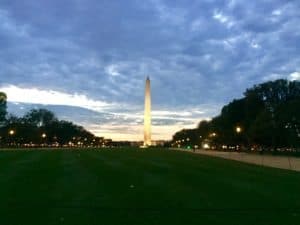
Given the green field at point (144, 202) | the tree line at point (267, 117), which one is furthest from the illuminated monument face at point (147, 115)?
the green field at point (144, 202)

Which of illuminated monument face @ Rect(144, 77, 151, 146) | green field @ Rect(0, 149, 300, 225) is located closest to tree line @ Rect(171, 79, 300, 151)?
illuminated monument face @ Rect(144, 77, 151, 146)

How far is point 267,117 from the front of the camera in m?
108

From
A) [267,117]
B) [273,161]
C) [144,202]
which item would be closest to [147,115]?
[267,117]

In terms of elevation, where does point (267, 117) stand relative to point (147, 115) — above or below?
below

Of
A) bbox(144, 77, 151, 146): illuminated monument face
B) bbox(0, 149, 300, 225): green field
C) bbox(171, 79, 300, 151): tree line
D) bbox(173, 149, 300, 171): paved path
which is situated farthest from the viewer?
bbox(144, 77, 151, 146): illuminated monument face

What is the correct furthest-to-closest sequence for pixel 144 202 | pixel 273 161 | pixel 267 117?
1. pixel 267 117
2. pixel 273 161
3. pixel 144 202

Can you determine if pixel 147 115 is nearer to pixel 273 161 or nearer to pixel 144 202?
pixel 273 161

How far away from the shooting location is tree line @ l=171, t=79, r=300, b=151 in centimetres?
10775

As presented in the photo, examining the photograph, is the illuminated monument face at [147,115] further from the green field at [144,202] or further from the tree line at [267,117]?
the green field at [144,202]

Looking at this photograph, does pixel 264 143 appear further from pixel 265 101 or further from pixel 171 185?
pixel 171 185

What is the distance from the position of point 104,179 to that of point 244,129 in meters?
110

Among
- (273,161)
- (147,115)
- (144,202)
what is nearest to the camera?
(144,202)

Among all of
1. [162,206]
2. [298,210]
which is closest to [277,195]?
[298,210]

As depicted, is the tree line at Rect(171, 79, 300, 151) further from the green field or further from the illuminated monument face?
the green field
